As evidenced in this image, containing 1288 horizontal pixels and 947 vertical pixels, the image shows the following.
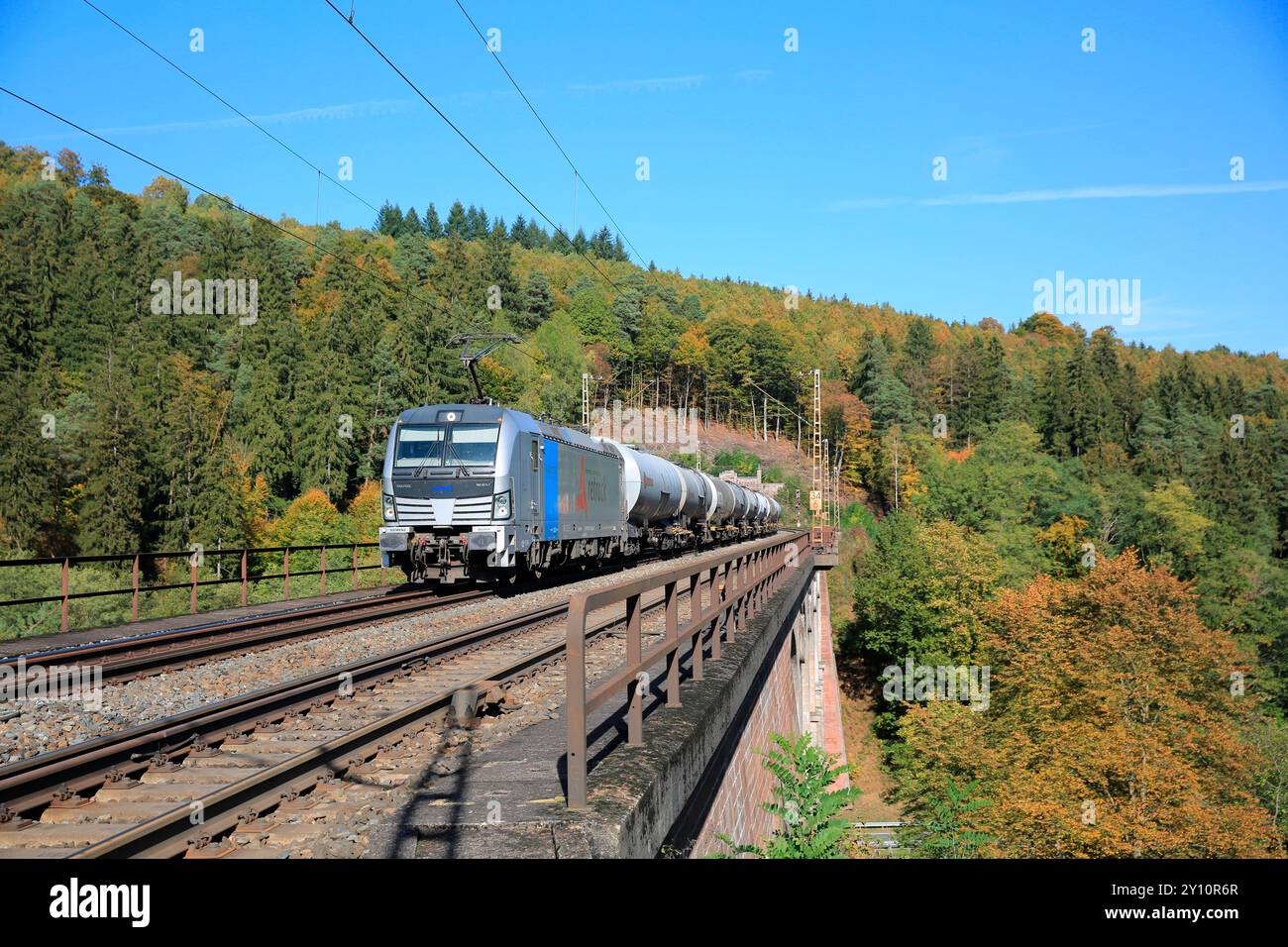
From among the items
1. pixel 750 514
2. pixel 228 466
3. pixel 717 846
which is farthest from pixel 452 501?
pixel 228 466

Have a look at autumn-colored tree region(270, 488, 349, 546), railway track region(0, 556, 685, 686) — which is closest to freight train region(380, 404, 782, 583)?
railway track region(0, 556, 685, 686)

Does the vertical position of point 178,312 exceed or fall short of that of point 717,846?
it exceeds it

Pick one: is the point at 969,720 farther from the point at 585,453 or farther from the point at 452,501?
the point at 452,501

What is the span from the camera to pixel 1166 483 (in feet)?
279

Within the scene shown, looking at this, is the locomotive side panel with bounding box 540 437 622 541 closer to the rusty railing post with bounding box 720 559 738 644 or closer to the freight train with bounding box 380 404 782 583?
the freight train with bounding box 380 404 782 583

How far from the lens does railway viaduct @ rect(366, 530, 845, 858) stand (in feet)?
12.9

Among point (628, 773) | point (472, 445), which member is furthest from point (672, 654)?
point (472, 445)

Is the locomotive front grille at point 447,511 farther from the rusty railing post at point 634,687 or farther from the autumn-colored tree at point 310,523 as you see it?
the autumn-colored tree at point 310,523

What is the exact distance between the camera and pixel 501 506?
17.7 metres

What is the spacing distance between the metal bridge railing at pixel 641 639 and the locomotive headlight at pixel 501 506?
19.6 feet

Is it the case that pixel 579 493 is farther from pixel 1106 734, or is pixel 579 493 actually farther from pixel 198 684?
pixel 1106 734

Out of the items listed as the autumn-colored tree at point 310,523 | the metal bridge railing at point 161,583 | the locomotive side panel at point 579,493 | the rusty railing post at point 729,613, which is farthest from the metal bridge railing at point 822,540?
the rusty railing post at point 729,613

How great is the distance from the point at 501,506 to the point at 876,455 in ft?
302

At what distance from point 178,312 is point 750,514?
5192 centimetres
